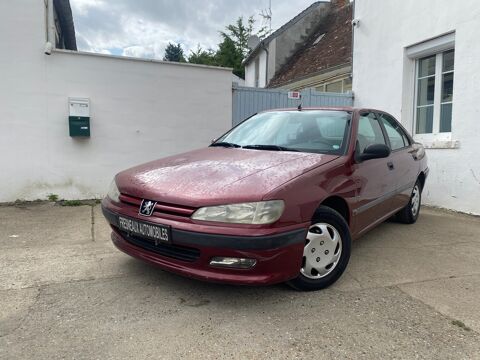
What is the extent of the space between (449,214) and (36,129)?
6.91 meters

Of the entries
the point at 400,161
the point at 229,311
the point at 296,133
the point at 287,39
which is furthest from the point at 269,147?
the point at 287,39

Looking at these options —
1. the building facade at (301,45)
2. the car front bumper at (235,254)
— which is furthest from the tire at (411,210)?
the building facade at (301,45)

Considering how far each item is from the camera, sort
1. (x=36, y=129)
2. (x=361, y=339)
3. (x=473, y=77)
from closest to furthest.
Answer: (x=361, y=339) → (x=473, y=77) → (x=36, y=129)

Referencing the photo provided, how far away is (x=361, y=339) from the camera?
246 cm

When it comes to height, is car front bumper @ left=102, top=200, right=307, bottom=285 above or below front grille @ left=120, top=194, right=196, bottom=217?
below

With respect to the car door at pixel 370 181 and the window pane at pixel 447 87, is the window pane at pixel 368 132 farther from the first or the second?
the window pane at pixel 447 87

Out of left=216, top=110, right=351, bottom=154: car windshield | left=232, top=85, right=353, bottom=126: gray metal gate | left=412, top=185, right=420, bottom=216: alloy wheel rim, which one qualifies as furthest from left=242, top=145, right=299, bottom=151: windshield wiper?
left=232, top=85, right=353, bottom=126: gray metal gate

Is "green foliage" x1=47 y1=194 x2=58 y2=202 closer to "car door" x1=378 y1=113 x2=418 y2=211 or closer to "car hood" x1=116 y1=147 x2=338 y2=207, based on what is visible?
"car hood" x1=116 y1=147 x2=338 y2=207

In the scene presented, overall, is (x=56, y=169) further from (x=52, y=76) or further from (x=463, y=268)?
(x=463, y=268)

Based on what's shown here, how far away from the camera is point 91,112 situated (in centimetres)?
689

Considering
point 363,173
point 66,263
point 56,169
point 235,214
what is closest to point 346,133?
point 363,173

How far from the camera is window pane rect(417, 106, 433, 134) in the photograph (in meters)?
7.22

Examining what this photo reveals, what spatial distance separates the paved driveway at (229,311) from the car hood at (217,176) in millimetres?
808

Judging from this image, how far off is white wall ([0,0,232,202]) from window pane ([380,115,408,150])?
11.7 ft
